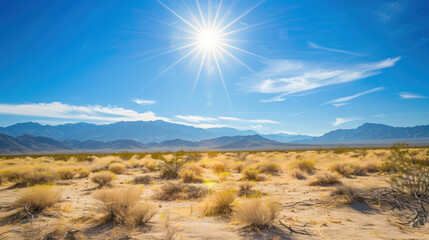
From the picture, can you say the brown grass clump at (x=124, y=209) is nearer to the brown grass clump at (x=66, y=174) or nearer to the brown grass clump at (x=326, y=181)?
the brown grass clump at (x=326, y=181)

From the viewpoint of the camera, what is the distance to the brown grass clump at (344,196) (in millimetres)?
5977

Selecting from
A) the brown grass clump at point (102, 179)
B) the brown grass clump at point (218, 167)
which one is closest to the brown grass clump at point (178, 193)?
the brown grass clump at point (102, 179)

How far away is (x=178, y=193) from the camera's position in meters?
7.67

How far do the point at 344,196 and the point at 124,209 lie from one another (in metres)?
6.16

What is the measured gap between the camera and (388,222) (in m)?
4.58

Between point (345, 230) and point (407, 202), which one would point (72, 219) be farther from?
point (407, 202)

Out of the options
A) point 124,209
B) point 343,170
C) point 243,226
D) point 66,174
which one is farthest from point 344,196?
point 66,174

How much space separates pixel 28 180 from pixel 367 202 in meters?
13.9

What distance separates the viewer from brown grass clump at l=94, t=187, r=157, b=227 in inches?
177

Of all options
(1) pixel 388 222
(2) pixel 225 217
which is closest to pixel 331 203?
(1) pixel 388 222

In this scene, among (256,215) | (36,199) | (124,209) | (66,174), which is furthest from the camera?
(66,174)

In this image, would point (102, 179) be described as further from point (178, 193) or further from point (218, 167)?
point (218, 167)

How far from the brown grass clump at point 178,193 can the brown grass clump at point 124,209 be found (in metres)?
2.35

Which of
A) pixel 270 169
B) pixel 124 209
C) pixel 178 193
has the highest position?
pixel 124 209
